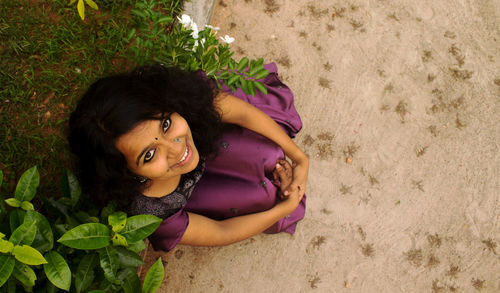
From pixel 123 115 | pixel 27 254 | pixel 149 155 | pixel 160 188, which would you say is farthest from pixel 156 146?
pixel 27 254

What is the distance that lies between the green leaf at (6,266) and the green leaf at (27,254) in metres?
0.03

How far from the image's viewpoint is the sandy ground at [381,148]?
2.64 metres

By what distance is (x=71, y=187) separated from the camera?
5.81 ft

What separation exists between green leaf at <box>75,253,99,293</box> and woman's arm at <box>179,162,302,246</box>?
0.44 m

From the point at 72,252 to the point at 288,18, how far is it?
2482mm

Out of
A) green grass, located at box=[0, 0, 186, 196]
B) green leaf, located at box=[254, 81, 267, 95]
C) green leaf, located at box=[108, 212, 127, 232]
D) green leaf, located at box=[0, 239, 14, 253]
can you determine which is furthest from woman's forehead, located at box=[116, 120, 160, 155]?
green grass, located at box=[0, 0, 186, 196]

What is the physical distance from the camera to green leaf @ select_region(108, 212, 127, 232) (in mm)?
1387

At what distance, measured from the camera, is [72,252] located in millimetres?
1576

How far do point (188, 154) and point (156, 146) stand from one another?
0.65ft

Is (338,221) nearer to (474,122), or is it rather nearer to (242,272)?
(242,272)

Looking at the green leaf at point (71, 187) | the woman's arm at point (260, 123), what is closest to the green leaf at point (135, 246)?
the green leaf at point (71, 187)

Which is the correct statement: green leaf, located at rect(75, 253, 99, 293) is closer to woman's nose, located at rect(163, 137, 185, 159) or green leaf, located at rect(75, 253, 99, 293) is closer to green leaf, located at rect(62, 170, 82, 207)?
green leaf, located at rect(62, 170, 82, 207)

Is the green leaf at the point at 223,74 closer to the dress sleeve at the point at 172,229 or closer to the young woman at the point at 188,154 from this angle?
the young woman at the point at 188,154

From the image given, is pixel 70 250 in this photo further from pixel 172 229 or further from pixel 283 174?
pixel 283 174
